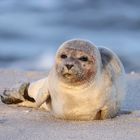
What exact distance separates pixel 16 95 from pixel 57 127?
104 cm

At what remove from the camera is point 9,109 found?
5359mm

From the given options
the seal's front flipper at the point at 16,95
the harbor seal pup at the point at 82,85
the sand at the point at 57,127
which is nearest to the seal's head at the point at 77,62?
the harbor seal pup at the point at 82,85

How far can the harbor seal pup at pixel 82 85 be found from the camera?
467cm

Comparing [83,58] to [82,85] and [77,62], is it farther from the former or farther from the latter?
[82,85]

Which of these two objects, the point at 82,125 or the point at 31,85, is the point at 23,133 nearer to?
the point at 82,125

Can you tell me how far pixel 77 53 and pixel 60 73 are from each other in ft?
0.64

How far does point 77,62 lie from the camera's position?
183 inches

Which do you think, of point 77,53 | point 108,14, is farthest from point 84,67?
point 108,14

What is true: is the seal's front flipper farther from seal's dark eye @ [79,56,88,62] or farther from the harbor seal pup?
seal's dark eye @ [79,56,88,62]

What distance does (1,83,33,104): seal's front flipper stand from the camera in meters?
5.57

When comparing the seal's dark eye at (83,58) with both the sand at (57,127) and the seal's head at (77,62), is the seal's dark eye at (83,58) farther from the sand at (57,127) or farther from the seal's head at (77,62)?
the sand at (57,127)

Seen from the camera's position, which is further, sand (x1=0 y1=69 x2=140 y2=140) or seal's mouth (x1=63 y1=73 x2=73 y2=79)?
seal's mouth (x1=63 y1=73 x2=73 y2=79)

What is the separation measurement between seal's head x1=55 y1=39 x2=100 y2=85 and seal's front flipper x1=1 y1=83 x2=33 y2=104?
90cm

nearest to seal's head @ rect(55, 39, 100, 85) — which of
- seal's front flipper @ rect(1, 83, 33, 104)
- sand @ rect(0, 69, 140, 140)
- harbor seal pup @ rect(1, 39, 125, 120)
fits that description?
harbor seal pup @ rect(1, 39, 125, 120)
